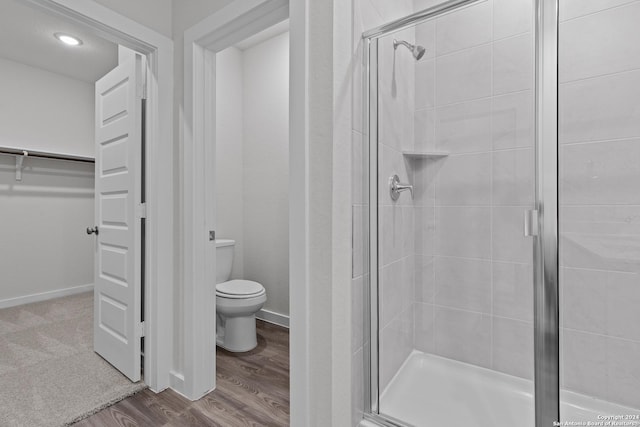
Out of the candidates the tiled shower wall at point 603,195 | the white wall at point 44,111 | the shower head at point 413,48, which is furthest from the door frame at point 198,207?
the white wall at point 44,111

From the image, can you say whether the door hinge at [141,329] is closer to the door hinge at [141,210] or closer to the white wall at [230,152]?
the door hinge at [141,210]

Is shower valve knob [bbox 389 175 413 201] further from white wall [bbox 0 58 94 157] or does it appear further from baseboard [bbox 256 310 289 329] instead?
white wall [bbox 0 58 94 157]

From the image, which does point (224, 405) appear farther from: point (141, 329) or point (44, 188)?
point (44, 188)

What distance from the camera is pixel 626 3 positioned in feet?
4.13

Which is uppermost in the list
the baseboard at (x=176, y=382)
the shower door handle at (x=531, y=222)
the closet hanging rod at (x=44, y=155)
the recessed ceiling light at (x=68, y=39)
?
the recessed ceiling light at (x=68, y=39)

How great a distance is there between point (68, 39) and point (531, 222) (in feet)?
12.7

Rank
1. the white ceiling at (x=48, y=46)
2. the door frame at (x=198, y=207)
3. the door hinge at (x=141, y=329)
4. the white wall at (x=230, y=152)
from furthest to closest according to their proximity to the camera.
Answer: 1. the white wall at (x=230, y=152)
2. the white ceiling at (x=48, y=46)
3. the door hinge at (x=141, y=329)
4. the door frame at (x=198, y=207)

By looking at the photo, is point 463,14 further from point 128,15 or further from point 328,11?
point 128,15

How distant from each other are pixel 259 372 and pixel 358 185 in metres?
1.45

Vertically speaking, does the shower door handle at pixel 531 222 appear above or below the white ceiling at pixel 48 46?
below

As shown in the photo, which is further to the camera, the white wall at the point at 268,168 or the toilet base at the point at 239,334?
the white wall at the point at 268,168

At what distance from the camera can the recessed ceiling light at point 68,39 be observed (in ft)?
9.45

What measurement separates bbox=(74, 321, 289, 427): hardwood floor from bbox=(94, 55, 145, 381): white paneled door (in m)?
0.26

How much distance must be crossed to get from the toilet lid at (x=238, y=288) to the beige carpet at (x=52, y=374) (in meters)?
0.74
